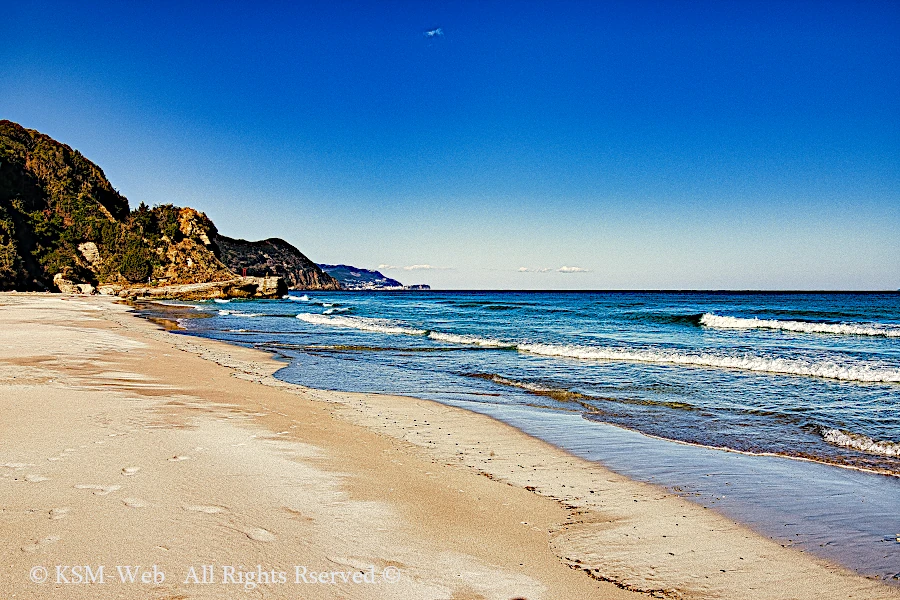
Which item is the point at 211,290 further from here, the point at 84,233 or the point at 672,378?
the point at 672,378

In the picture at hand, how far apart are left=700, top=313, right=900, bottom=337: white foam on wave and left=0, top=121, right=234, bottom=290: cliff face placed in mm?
78584

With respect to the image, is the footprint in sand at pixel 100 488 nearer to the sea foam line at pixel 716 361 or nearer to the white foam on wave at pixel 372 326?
the sea foam line at pixel 716 361

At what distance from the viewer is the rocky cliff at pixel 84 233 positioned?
274ft

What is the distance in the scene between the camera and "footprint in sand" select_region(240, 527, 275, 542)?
345 cm

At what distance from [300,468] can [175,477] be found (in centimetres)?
114

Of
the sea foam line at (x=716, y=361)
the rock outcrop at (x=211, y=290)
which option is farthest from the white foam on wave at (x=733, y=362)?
the rock outcrop at (x=211, y=290)

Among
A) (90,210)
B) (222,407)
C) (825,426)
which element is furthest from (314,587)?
(90,210)

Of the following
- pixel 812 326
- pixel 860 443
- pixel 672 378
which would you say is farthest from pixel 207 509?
pixel 812 326

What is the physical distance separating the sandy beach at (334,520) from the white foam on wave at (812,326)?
1124 inches

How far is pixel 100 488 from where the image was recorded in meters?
4.09

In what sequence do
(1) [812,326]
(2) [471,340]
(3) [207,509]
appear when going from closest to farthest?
(3) [207,509], (2) [471,340], (1) [812,326]

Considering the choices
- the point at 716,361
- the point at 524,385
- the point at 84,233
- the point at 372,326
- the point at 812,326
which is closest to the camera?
the point at 524,385

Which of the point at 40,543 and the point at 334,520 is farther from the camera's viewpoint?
the point at 334,520

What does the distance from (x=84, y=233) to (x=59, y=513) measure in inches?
4393
